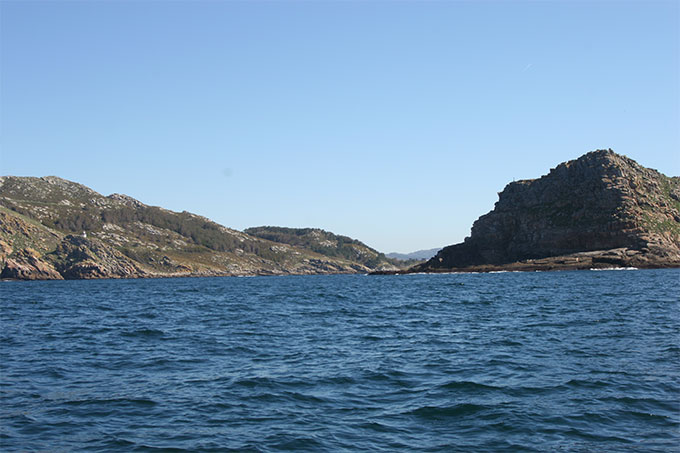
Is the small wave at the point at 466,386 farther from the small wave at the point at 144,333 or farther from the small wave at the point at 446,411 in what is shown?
the small wave at the point at 144,333

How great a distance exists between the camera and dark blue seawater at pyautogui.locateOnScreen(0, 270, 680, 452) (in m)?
14.3

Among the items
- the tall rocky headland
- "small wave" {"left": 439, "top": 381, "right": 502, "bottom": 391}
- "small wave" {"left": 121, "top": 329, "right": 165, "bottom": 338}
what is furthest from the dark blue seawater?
the tall rocky headland

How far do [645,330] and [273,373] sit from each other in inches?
893

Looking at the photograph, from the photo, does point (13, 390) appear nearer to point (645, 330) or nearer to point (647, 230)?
point (645, 330)

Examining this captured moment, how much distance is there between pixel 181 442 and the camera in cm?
1412

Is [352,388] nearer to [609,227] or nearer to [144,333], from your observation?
[144,333]

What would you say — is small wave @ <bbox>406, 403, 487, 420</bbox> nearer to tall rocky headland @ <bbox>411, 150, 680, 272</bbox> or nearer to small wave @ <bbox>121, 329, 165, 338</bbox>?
small wave @ <bbox>121, 329, 165, 338</bbox>

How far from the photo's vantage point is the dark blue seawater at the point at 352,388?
1429cm

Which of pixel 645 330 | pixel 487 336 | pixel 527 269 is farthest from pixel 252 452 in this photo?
pixel 527 269

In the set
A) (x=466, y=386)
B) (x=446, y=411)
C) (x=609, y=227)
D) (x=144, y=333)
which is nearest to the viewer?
(x=446, y=411)

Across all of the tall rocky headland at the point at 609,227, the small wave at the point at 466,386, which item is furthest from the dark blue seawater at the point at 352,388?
the tall rocky headland at the point at 609,227

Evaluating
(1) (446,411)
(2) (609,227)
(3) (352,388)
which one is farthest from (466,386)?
(2) (609,227)

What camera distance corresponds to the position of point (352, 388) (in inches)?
775

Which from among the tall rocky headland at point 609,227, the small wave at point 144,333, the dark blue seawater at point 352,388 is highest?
the tall rocky headland at point 609,227
